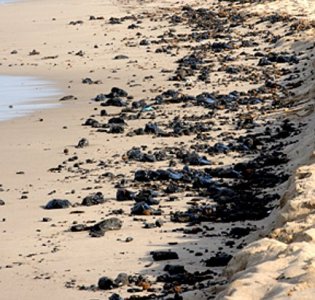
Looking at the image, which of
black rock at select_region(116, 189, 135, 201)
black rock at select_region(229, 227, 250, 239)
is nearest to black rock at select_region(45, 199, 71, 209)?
black rock at select_region(116, 189, 135, 201)

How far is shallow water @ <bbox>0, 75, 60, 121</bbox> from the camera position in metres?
18.1

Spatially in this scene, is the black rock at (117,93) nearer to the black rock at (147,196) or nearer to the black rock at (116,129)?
the black rock at (116,129)

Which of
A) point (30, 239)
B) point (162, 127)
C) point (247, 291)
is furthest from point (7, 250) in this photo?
point (162, 127)

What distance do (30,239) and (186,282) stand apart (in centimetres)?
223

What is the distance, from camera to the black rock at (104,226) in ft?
32.3

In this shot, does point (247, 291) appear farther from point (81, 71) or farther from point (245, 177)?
point (81, 71)

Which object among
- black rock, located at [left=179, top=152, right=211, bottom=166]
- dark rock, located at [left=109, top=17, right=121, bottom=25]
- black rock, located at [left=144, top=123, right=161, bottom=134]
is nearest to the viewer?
black rock, located at [left=179, top=152, right=211, bottom=166]

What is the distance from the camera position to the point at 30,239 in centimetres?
983

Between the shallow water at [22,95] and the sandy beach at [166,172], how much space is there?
0.33 m

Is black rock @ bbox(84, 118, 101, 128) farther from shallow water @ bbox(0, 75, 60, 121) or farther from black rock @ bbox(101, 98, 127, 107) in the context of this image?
shallow water @ bbox(0, 75, 60, 121)

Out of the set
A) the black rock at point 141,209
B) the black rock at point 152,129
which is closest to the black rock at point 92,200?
the black rock at point 141,209

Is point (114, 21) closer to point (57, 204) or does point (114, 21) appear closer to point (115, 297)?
point (57, 204)

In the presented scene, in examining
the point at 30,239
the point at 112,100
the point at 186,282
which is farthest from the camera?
the point at 112,100

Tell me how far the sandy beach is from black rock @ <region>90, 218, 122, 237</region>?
0.02 m
